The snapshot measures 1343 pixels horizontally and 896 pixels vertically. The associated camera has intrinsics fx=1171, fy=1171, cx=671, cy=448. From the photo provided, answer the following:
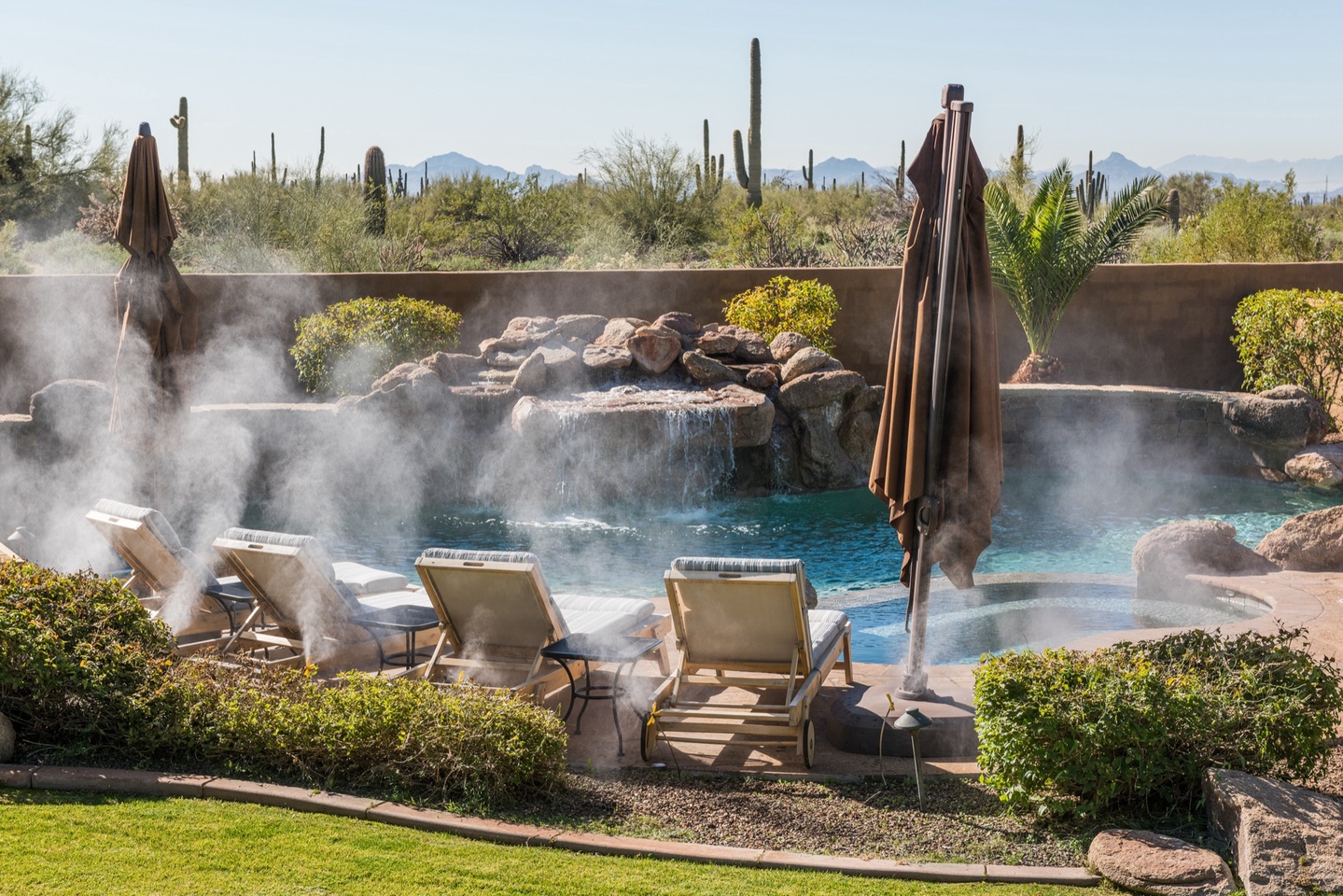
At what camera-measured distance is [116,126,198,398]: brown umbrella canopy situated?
26.7ft

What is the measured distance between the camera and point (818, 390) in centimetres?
1324

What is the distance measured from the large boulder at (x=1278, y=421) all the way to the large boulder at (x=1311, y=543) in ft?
18.9

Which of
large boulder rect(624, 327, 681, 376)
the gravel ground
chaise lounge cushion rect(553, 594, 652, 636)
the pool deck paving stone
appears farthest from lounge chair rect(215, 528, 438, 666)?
large boulder rect(624, 327, 681, 376)

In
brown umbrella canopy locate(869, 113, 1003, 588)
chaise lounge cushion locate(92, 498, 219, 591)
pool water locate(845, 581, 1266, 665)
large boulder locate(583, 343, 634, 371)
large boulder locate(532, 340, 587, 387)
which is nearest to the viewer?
brown umbrella canopy locate(869, 113, 1003, 588)

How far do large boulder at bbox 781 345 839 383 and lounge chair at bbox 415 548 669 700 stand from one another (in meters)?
8.13

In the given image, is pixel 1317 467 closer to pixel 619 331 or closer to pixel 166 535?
pixel 619 331

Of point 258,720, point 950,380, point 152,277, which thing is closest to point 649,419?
point 152,277

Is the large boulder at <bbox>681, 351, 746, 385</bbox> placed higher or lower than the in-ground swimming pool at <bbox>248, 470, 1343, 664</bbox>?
higher

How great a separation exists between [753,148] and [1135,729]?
24.5m

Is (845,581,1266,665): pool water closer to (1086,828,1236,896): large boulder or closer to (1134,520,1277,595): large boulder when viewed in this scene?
(1134,520,1277,595): large boulder

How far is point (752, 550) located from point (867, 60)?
7533 millimetres

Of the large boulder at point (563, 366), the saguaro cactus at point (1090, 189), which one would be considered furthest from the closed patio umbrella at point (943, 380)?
the saguaro cactus at point (1090, 189)

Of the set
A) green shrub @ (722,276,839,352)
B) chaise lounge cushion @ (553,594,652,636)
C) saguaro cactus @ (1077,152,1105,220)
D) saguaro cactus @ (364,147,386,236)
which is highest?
saguaro cactus @ (1077,152,1105,220)

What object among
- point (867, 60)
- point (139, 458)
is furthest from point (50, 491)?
point (867, 60)
